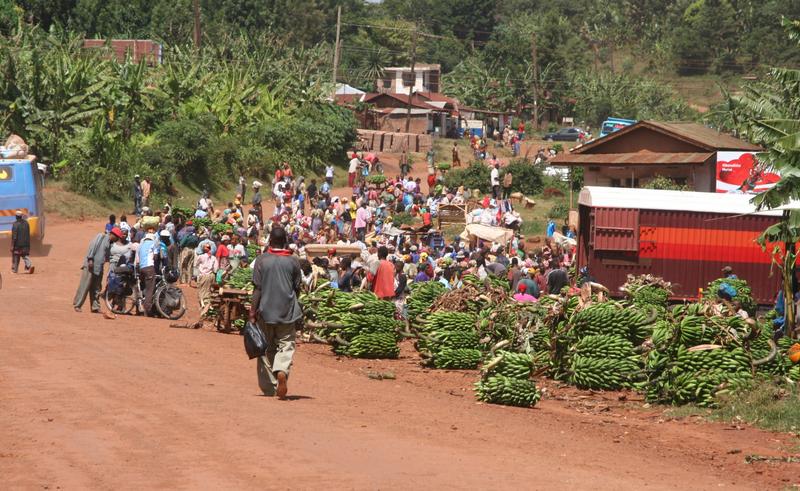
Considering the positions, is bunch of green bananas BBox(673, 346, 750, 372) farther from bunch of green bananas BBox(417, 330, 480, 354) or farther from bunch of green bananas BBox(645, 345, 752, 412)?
bunch of green bananas BBox(417, 330, 480, 354)

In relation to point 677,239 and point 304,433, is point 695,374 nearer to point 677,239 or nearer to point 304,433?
point 304,433

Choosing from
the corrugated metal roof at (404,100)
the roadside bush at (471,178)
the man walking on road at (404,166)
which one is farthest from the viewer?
the corrugated metal roof at (404,100)

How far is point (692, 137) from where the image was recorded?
32.9m

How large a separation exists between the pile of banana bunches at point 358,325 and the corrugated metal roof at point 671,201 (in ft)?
26.6

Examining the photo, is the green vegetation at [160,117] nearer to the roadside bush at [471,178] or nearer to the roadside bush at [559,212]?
the roadside bush at [471,178]

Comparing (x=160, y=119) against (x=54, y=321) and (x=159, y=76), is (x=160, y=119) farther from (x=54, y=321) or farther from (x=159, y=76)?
(x=54, y=321)

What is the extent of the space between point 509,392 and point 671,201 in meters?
11.8

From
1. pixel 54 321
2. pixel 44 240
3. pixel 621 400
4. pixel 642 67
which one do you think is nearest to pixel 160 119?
pixel 44 240

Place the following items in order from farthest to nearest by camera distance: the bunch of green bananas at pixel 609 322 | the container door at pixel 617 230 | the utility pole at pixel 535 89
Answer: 1. the utility pole at pixel 535 89
2. the container door at pixel 617 230
3. the bunch of green bananas at pixel 609 322

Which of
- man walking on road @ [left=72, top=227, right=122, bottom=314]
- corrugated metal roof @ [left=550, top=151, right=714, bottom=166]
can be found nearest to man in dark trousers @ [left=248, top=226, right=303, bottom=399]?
man walking on road @ [left=72, top=227, right=122, bottom=314]

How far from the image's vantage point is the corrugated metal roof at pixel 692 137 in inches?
1273

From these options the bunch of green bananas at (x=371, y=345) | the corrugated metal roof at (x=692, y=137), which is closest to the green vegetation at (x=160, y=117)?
the corrugated metal roof at (x=692, y=137)

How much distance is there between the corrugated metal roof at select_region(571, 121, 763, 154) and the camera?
106ft

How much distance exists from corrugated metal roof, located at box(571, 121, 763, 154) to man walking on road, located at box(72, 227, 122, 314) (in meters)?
19.0
